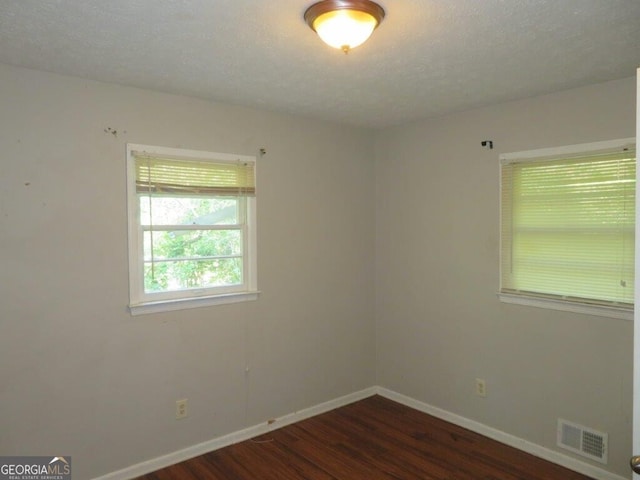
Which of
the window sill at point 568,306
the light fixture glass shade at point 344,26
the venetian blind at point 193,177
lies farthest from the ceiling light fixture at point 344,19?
the window sill at point 568,306

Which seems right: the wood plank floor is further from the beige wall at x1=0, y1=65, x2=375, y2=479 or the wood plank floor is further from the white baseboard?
the beige wall at x1=0, y1=65, x2=375, y2=479

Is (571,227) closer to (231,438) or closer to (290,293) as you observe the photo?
(290,293)

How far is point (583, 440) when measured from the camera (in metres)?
2.94

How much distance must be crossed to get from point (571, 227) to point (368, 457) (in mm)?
2075

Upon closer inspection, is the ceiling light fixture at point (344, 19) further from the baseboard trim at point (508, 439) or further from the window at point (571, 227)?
the baseboard trim at point (508, 439)

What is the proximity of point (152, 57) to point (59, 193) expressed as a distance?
0.98 m

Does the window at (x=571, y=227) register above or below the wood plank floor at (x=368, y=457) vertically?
above

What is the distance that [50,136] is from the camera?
2.60 metres

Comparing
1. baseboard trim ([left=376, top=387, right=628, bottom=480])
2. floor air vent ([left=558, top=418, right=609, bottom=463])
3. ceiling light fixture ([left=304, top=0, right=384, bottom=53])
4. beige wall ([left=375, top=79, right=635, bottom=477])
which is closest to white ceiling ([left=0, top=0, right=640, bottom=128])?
ceiling light fixture ([left=304, top=0, right=384, bottom=53])

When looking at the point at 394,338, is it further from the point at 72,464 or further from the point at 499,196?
the point at 72,464

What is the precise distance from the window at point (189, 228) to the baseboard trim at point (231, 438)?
99 cm

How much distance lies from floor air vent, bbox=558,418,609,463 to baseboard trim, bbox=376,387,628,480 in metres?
0.07

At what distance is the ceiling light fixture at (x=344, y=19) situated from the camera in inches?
69.3

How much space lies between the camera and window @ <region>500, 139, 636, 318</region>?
8.99ft
